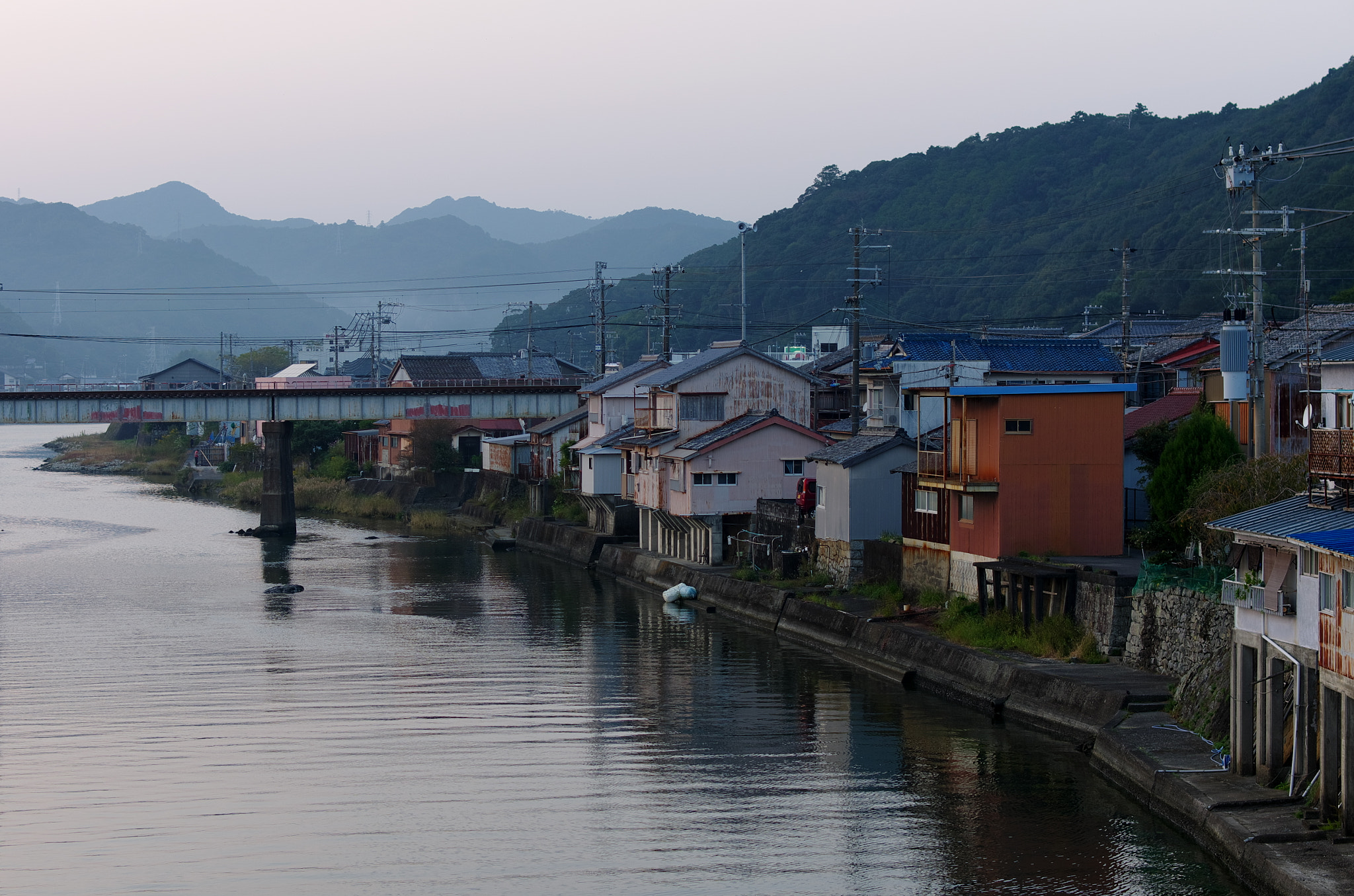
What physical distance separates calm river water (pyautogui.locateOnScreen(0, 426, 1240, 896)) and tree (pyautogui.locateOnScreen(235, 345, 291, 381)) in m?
84.7

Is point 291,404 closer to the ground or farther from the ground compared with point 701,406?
farther from the ground

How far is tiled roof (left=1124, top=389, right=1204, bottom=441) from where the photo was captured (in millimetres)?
33312

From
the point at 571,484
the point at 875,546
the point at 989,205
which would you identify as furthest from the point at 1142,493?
the point at 989,205

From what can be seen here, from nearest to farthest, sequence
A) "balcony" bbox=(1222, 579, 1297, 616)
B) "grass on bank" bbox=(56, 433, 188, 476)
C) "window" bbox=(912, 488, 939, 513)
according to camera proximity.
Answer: "balcony" bbox=(1222, 579, 1297, 616) < "window" bbox=(912, 488, 939, 513) < "grass on bank" bbox=(56, 433, 188, 476)

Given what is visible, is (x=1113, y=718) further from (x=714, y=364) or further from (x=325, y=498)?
(x=325, y=498)

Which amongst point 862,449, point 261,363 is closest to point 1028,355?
point 862,449

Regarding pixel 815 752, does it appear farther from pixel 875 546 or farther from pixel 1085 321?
pixel 1085 321

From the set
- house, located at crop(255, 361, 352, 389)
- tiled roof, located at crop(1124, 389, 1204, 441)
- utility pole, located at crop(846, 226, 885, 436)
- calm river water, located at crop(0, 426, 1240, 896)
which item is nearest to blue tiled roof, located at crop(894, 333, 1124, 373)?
utility pole, located at crop(846, 226, 885, 436)

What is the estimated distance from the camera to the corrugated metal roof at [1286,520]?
14.5 metres

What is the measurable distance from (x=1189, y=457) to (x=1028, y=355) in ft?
34.2

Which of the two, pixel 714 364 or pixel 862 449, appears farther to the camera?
pixel 714 364

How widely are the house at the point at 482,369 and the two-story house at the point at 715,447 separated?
22737mm

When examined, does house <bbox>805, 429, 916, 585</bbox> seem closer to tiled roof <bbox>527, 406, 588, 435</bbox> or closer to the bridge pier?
tiled roof <bbox>527, 406, 588, 435</bbox>

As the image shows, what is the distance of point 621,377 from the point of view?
4847 cm
